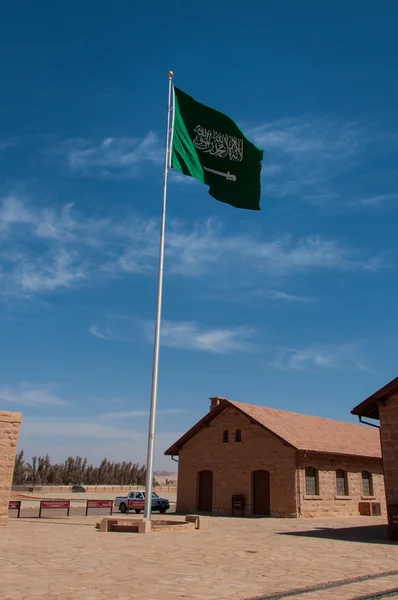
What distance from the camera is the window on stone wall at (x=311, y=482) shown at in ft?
91.9

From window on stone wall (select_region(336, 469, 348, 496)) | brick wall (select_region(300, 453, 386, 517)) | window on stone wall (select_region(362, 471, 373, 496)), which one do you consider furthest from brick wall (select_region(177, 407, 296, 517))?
window on stone wall (select_region(362, 471, 373, 496))

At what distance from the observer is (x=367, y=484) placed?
32.3 metres

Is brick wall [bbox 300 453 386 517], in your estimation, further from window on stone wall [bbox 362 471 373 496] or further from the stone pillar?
the stone pillar

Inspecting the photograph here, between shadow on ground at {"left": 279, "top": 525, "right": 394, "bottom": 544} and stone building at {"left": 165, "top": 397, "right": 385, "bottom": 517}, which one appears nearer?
shadow on ground at {"left": 279, "top": 525, "right": 394, "bottom": 544}

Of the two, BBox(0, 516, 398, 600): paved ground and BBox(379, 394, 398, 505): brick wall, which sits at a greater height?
BBox(379, 394, 398, 505): brick wall

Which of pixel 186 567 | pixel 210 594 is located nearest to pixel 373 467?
pixel 186 567

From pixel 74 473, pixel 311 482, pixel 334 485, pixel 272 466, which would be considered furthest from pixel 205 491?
pixel 74 473

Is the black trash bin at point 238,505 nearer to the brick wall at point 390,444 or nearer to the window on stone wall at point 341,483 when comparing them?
the window on stone wall at point 341,483

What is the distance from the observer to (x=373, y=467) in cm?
3284

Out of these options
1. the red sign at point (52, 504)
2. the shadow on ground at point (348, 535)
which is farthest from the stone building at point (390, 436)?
the red sign at point (52, 504)

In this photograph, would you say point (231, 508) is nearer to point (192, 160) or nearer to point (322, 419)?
point (322, 419)

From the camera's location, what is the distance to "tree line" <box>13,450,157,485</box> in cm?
7844

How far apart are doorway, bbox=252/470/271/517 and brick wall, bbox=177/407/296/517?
1.00 ft

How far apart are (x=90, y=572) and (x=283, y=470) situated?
20.2m
